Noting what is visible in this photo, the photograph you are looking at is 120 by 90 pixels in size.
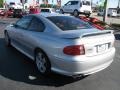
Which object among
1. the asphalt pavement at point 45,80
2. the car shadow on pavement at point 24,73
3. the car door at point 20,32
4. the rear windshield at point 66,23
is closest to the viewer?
the asphalt pavement at point 45,80

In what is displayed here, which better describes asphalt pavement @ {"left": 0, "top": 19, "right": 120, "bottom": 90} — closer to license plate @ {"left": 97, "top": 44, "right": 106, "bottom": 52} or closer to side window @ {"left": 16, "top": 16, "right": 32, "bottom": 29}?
license plate @ {"left": 97, "top": 44, "right": 106, "bottom": 52}

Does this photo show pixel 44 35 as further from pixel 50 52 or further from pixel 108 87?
pixel 108 87

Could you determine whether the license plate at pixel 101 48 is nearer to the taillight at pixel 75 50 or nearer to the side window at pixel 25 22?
the taillight at pixel 75 50

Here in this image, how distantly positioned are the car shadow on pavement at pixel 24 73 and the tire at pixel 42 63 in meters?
0.14

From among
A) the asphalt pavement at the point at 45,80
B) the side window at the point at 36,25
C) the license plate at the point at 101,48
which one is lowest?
the asphalt pavement at the point at 45,80

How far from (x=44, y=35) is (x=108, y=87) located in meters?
1.91

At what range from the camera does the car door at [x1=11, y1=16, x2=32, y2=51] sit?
6.31 m

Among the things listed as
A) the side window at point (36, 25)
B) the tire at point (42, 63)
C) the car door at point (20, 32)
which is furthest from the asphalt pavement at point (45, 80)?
the side window at point (36, 25)

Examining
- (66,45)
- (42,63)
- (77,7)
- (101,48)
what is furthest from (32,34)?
(77,7)

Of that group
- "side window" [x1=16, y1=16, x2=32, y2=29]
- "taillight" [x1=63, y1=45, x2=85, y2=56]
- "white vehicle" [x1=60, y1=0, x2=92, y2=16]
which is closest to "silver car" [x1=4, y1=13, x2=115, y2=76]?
"taillight" [x1=63, y1=45, x2=85, y2=56]

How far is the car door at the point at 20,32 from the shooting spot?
631cm

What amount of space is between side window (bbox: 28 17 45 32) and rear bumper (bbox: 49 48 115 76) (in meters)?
1.13

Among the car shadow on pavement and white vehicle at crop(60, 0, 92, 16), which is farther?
white vehicle at crop(60, 0, 92, 16)

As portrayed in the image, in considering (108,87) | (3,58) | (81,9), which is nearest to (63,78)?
(108,87)
